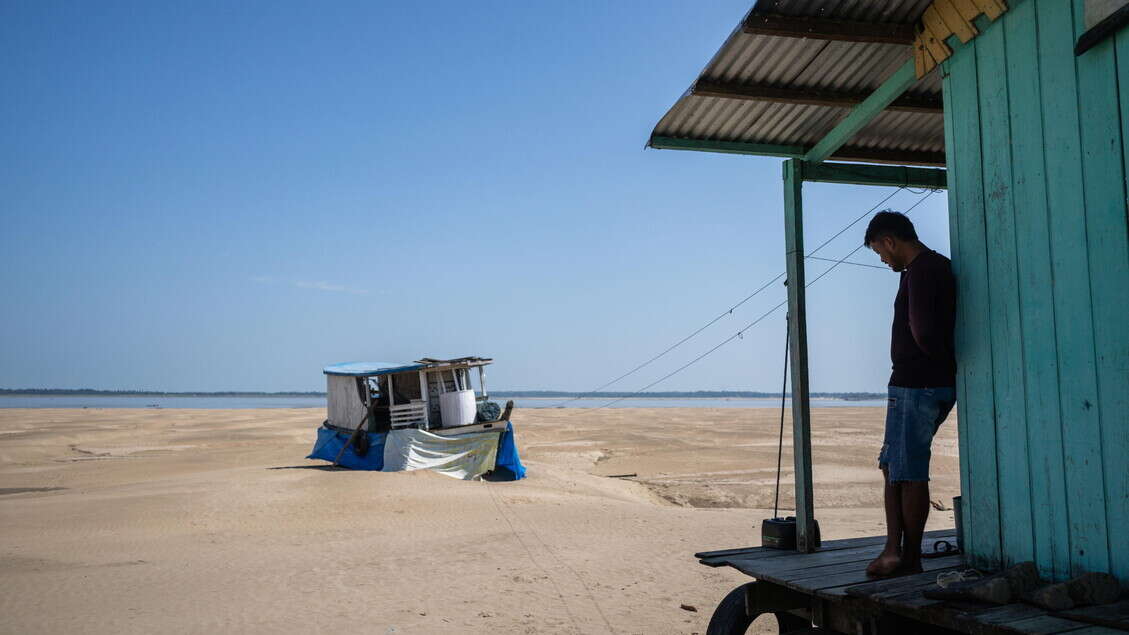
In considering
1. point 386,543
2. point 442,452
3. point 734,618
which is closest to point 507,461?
point 442,452

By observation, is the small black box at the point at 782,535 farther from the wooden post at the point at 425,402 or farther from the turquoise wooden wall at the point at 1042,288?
the wooden post at the point at 425,402

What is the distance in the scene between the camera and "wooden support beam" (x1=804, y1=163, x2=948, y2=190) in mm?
5928

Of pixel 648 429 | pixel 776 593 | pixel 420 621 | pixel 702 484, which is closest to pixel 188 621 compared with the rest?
pixel 420 621

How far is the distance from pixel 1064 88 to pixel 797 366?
2.59m

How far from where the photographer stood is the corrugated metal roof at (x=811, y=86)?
4527mm

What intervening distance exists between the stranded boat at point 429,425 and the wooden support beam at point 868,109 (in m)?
14.0

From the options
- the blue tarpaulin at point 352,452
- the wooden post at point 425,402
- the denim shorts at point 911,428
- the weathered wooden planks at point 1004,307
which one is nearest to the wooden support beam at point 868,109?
the weathered wooden planks at point 1004,307

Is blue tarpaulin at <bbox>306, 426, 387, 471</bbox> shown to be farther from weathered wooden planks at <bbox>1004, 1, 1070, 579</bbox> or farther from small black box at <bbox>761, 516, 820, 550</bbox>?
weathered wooden planks at <bbox>1004, 1, 1070, 579</bbox>

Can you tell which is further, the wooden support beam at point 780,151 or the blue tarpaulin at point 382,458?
the blue tarpaulin at point 382,458

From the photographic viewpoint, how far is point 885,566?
3912 millimetres

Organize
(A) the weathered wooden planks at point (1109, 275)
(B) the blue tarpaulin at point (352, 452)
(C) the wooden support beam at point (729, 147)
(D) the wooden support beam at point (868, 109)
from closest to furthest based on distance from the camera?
1. (A) the weathered wooden planks at point (1109, 275)
2. (D) the wooden support beam at point (868, 109)
3. (C) the wooden support beam at point (729, 147)
4. (B) the blue tarpaulin at point (352, 452)

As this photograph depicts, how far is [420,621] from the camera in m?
7.59

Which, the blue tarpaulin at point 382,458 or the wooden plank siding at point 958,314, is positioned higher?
the wooden plank siding at point 958,314

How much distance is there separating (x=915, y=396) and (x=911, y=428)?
0.57 ft
